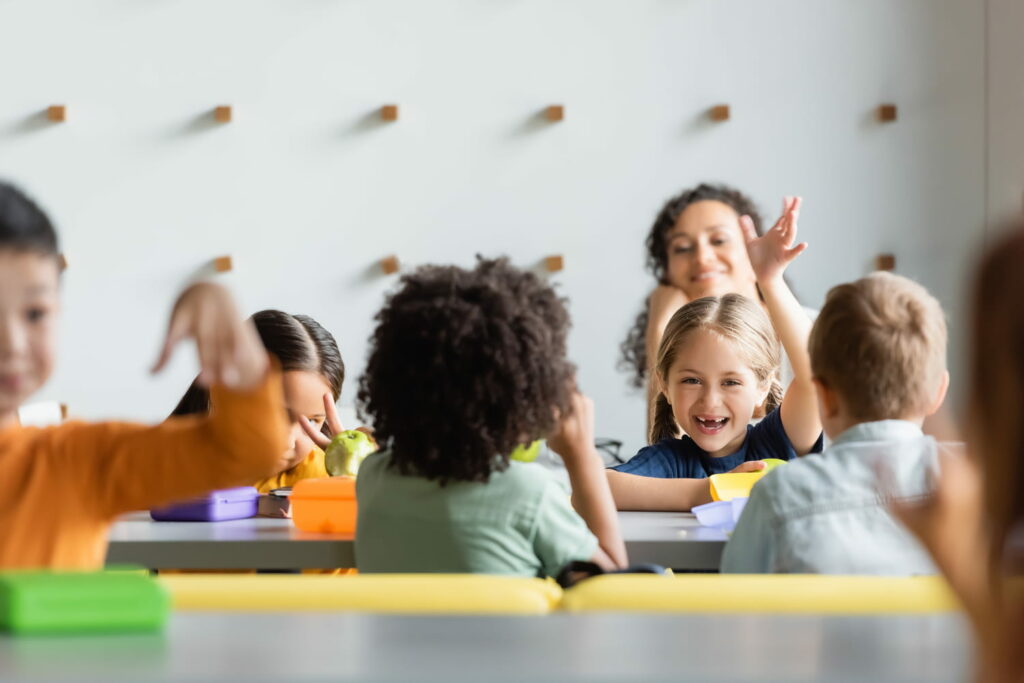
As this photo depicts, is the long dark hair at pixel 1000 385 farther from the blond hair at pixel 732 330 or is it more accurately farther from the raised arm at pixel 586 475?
the blond hair at pixel 732 330

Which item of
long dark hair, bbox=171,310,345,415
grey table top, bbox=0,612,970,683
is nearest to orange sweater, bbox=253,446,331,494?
long dark hair, bbox=171,310,345,415

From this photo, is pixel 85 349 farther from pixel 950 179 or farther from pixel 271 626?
pixel 271 626

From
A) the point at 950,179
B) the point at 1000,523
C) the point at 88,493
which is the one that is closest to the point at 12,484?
the point at 88,493

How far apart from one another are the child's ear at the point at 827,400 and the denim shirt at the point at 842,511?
6cm

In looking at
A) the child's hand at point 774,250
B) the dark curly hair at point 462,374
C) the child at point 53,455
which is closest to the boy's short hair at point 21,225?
the child at point 53,455

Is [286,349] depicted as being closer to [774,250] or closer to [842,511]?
[774,250]

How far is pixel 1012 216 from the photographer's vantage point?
21.9 inches

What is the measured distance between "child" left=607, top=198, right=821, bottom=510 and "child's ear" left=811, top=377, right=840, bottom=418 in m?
0.59

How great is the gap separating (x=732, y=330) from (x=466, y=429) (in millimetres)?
930

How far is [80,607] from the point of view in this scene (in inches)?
27.3

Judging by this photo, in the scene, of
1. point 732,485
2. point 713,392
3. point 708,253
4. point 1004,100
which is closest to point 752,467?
point 732,485

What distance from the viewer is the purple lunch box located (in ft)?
5.73

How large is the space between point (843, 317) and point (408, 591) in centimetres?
A: 78

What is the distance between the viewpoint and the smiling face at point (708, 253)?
3.38 m
